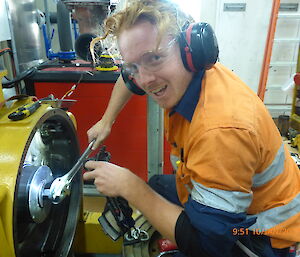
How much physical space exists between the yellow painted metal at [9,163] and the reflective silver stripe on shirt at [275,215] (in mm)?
655

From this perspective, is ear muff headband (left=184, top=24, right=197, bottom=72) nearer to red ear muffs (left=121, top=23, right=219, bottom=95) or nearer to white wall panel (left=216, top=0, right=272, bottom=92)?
red ear muffs (left=121, top=23, right=219, bottom=95)

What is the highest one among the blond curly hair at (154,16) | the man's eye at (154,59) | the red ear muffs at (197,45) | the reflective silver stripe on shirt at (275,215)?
the blond curly hair at (154,16)

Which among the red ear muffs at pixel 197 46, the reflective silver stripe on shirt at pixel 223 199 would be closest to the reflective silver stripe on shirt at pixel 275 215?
the reflective silver stripe on shirt at pixel 223 199

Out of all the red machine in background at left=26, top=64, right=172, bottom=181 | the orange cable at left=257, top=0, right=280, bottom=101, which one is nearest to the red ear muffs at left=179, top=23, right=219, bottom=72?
the red machine in background at left=26, top=64, right=172, bottom=181

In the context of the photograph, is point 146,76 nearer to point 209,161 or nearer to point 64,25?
point 209,161

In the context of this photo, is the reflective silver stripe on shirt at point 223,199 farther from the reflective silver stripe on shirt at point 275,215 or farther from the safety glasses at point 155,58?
the safety glasses at point 155,58

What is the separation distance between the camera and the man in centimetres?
67

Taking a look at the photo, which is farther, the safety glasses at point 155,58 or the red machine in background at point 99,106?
the red machine in background at point 99,106

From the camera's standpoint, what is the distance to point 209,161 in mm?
669

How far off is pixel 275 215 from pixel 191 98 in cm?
42

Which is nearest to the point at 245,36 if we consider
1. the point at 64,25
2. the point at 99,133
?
the point at 64,25

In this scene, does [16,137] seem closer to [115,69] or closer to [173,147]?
[173,147]

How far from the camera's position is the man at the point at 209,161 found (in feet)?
2.19

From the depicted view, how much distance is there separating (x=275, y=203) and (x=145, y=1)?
2.21 ft
